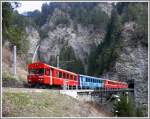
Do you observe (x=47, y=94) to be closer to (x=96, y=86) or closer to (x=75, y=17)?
(x=96, y=86)

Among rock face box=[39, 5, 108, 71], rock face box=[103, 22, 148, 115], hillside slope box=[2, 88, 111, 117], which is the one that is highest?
rock face box=[39, 5, 108, 71]

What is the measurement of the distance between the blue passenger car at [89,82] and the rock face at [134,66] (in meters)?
21.7

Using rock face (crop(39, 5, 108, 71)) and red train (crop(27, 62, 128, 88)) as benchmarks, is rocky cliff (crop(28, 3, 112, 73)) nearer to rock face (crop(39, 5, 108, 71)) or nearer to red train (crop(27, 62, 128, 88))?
rock face (crop(39, 5, 108, 71))

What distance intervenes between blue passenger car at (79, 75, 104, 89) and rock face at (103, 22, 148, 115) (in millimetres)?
21710

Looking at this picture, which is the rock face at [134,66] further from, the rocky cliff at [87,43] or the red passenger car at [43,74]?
the red passenger car at [43,74]

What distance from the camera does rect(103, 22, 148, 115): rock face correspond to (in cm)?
6375

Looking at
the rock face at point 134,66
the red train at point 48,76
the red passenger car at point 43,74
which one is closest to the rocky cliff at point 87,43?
the rock face at point 134,66

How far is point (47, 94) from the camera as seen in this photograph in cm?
2059

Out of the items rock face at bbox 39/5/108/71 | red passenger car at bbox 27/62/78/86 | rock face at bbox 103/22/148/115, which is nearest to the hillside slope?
red passenger car at bbox 27/62/78/86

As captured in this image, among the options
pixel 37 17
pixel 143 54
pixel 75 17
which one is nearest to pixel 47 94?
pixel 143 54

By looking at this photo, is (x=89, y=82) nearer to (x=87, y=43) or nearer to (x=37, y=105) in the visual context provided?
(x=37, y=105)

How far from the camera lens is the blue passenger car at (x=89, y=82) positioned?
34.4 meters

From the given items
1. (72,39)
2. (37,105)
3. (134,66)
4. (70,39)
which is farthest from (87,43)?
(37,105)

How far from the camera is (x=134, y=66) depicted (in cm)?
6644
